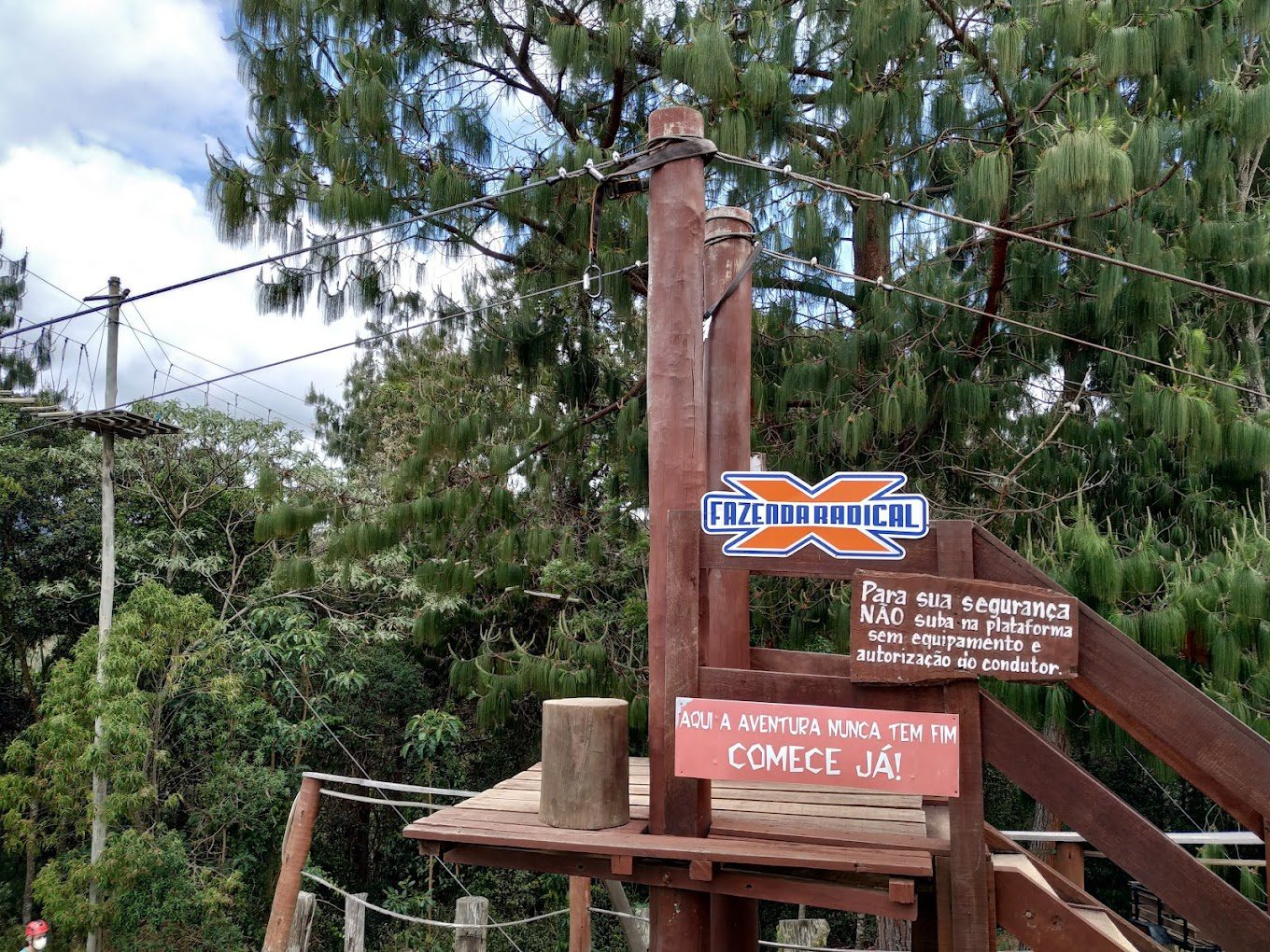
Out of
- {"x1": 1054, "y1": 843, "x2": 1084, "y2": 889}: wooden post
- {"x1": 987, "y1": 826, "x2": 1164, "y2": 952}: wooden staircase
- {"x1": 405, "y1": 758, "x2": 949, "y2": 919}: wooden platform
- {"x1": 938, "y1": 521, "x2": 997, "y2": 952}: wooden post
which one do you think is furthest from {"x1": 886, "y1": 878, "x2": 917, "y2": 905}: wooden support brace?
{"x1": 1054, "y1": 843, "x2": 1084, "y2": 889}: wooden post

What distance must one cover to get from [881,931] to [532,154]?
5.01 metres

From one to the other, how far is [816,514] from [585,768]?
907 millimetres

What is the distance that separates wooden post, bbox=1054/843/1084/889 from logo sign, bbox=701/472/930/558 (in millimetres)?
2040

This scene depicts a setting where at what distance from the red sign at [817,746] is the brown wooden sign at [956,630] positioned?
11 centimetres

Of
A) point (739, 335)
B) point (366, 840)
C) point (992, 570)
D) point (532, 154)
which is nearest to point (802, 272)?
point (532, 154)

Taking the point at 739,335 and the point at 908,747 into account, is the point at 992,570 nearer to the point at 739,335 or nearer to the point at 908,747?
the point at 908,747

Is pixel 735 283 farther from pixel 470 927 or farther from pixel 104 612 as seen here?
pixel 104 612

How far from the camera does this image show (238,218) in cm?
530

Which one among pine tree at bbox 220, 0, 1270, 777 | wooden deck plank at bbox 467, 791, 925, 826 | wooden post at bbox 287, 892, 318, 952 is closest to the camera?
wooden deck plank at bbox 467, 791, 925, 826

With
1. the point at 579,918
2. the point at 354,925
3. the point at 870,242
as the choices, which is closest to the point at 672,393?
the point at 870,242

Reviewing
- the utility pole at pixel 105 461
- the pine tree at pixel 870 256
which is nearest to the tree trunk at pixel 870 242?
the pine tree at pixel 870 256

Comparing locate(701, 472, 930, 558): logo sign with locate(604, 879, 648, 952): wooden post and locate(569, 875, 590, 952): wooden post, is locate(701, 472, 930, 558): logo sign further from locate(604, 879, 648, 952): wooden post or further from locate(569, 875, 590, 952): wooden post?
locate(604, 879, 648, 952): wooden post

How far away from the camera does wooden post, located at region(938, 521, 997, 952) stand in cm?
219

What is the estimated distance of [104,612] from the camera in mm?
7969
